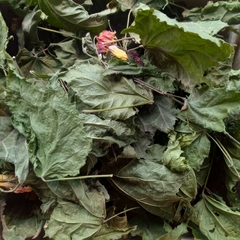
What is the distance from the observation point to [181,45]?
62cm

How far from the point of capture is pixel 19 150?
2.16 ft

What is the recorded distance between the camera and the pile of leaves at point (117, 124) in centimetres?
63

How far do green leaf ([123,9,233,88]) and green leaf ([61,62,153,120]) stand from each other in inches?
2.9

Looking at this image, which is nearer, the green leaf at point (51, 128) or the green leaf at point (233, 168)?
the green leaf at point (51, 128)

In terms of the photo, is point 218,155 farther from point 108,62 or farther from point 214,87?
point 108,62

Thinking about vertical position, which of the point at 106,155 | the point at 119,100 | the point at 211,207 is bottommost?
the point at 211,207

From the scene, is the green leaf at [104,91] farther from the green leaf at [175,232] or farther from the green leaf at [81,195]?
the green leaf at [175,232]

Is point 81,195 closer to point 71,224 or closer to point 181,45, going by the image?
point 71,224

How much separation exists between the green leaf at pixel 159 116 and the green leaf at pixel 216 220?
18cm

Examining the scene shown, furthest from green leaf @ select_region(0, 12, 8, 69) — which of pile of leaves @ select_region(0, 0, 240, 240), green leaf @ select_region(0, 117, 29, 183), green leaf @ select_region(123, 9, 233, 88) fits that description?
green leaf @ select_region(123, 9, 233, 88)

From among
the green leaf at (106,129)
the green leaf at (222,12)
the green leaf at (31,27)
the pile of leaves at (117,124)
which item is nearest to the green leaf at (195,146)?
the pile of leaves at (117,124)

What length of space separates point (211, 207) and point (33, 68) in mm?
471

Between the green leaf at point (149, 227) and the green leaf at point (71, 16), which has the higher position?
the green leaf at point (71, 16)

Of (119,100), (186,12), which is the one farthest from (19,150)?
(186,12)
